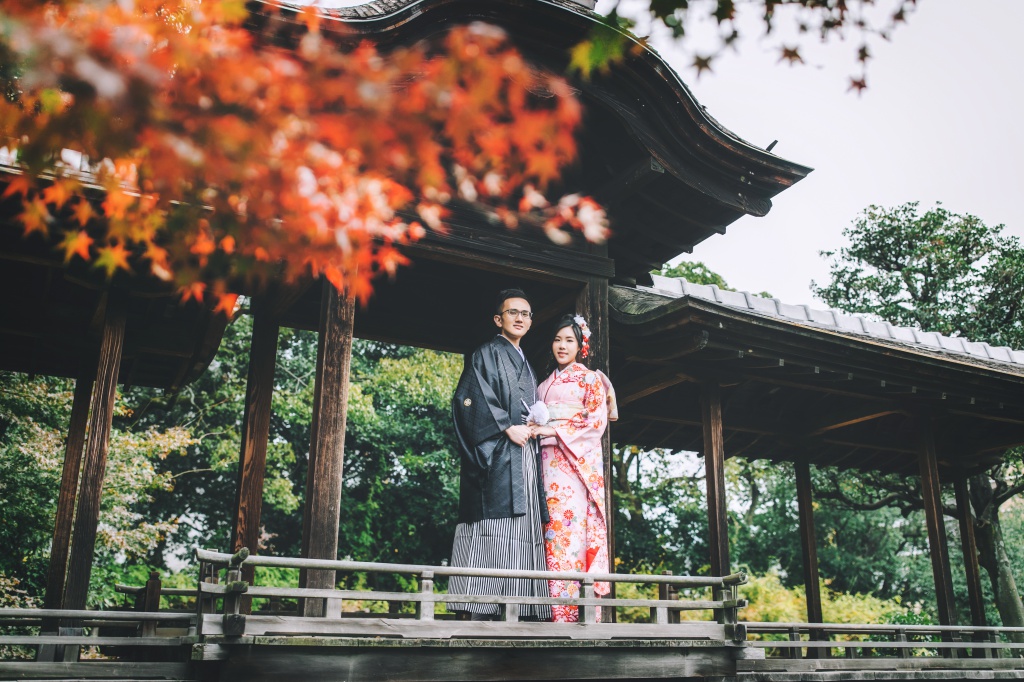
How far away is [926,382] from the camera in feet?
28.4

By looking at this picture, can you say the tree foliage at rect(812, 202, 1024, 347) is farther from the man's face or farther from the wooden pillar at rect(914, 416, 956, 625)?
the man's face

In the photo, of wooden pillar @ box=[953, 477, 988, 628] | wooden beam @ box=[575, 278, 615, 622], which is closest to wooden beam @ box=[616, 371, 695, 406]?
wooden beam @ box=[575, 278, 615, 622]

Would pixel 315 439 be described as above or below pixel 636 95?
below

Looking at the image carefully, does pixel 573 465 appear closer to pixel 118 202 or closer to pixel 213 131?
pixel 118 202

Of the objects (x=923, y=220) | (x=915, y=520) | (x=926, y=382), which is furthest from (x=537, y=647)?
(x=915, y=520)

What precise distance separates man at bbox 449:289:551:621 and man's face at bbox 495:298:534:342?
129 millimetres

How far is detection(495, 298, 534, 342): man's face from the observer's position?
6750 mm

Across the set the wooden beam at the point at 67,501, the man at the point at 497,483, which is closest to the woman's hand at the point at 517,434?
the man at the point at 497,483

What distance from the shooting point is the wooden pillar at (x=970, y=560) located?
9.94 m

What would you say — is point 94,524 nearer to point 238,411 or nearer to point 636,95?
point 636,95

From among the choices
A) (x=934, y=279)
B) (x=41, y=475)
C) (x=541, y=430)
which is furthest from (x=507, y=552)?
(x=934, y=279)

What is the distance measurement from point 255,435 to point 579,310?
9.91ft

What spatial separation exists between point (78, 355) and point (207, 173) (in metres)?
6.55

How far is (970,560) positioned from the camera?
10703mm
